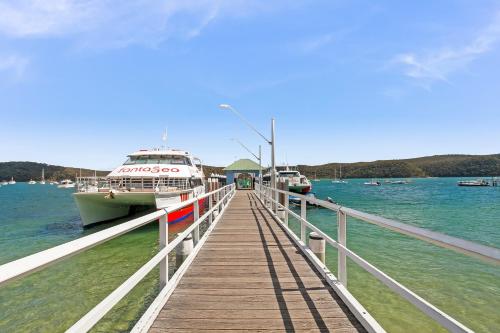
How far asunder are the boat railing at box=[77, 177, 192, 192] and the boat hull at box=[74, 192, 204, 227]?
65cm

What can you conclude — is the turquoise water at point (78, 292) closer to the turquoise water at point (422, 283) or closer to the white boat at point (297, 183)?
the turquoise water at point (422, 283)

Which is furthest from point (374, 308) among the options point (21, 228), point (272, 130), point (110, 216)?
point (21, 228)

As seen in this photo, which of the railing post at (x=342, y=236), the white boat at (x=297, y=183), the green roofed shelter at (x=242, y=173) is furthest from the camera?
the green roofed shelter at (x=242, y=173)

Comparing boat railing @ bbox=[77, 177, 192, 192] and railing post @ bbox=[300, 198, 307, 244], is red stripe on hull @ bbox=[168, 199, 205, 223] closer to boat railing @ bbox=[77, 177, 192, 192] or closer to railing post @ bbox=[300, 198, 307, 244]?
boat railing @ bbox=[77, 177, 192, 192]

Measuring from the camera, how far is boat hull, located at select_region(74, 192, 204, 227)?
58.8 feet

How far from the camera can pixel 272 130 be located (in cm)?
1603

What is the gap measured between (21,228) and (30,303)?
2008 cm

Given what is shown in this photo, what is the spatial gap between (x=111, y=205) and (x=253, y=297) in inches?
732

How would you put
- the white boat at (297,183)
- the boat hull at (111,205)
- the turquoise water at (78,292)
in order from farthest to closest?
the white boat at (297,183) → the boat hull at (111,205) → the turquoise water at (78,292)

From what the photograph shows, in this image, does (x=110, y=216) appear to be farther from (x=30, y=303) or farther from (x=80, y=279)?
(x=30, y=303)

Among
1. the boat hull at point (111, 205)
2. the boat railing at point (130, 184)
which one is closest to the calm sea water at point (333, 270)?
the boat hull at point (111, 205)

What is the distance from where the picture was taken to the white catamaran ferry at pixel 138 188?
1814 cm

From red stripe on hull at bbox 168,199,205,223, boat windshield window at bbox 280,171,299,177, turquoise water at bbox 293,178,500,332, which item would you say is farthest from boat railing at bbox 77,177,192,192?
boat windshield window at bbox 280,171,299,177

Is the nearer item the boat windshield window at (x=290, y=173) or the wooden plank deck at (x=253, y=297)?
the wooden plank deck at (x=253, y=297)
